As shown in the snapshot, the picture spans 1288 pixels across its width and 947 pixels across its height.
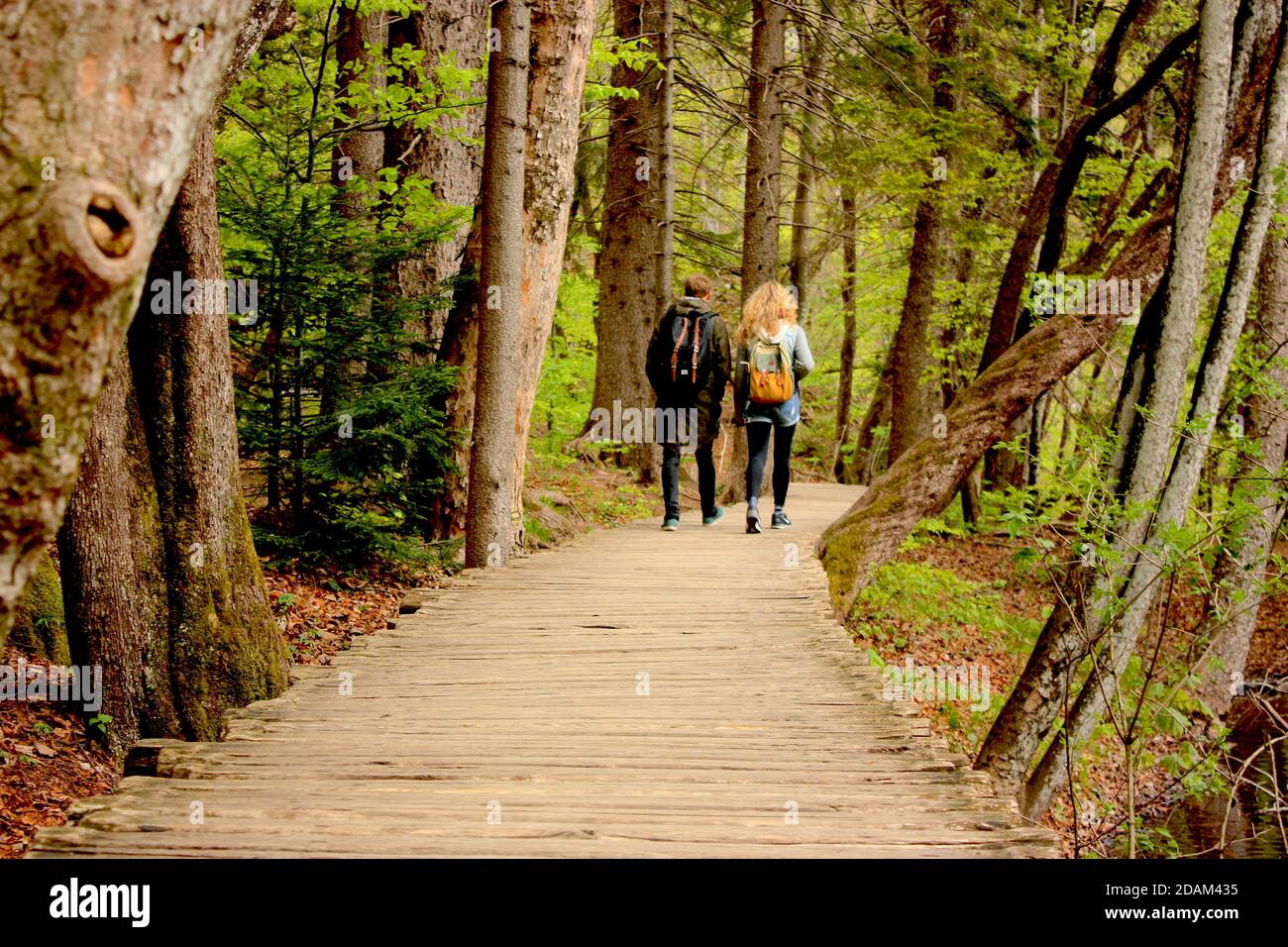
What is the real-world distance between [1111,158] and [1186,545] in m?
12.4

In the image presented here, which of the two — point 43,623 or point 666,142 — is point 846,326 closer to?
point 666,142

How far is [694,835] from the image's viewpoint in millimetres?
3996

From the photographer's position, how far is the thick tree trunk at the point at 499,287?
8.92 m

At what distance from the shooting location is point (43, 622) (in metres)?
7.76

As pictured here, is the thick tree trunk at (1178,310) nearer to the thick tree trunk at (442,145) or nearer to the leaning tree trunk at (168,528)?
the leaning tree trunk at (168,528)

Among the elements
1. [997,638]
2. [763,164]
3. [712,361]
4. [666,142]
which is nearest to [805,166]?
[763,164]

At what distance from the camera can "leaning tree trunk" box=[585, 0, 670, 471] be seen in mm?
17781

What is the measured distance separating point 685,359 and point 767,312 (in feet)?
3.33

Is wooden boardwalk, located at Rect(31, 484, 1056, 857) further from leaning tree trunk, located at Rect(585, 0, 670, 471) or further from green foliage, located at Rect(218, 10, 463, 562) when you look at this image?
leaning tree trunk, located at Rect(585, 0, 670, 471)

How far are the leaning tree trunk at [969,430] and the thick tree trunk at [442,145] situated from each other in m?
5.07

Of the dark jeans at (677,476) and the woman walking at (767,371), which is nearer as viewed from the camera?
the woman walking at (767,371)

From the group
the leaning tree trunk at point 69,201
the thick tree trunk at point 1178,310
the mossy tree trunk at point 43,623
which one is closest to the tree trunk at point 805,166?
the thick tree trunk at point 1178,310

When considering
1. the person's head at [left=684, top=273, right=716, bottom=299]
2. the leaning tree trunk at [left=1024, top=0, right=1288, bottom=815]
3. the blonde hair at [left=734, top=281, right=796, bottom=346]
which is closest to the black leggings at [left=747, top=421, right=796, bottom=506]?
the blonde hair at [left=734, top=281, right=796, bottom=346]
